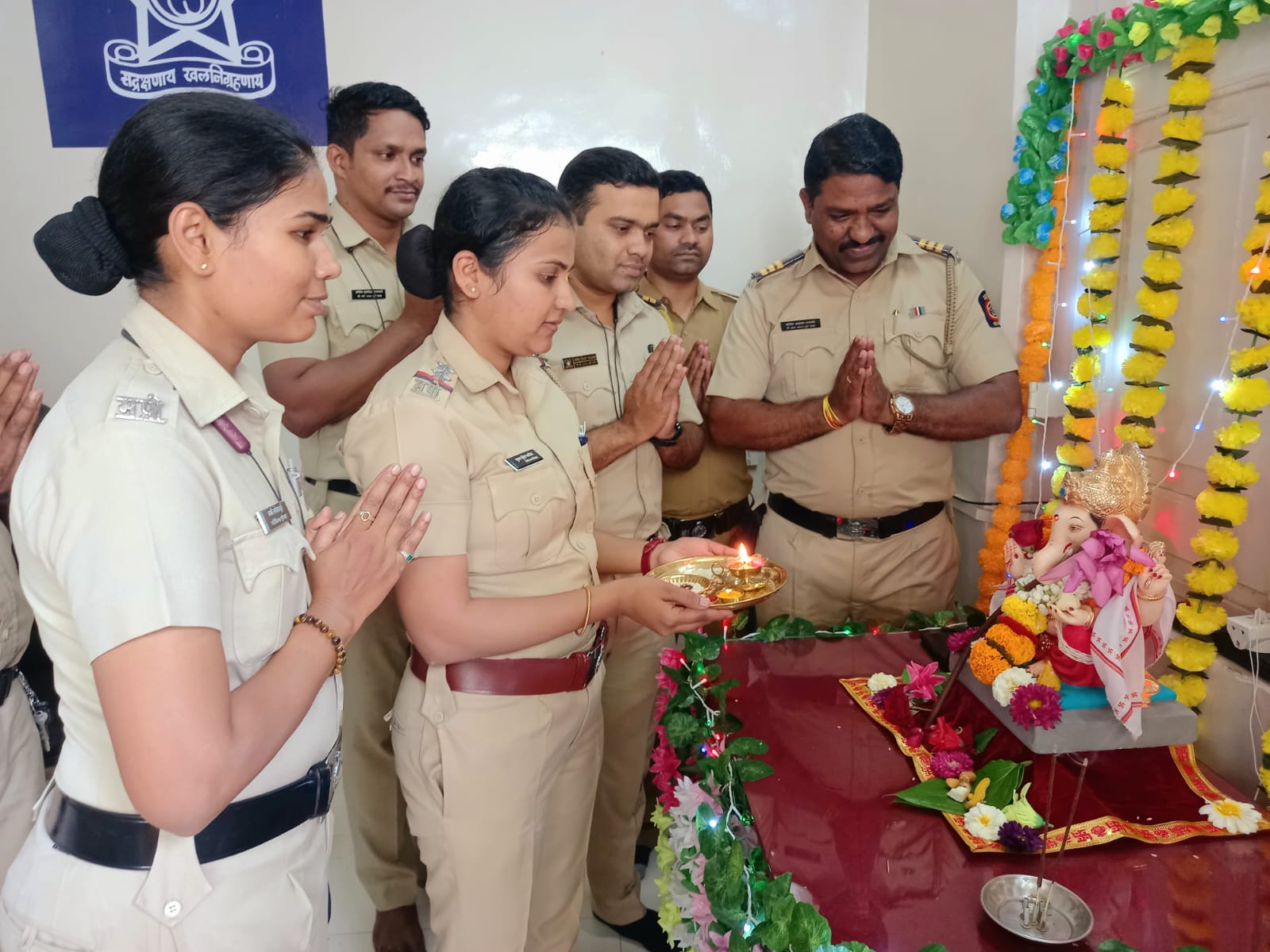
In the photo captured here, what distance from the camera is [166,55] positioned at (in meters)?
3.60

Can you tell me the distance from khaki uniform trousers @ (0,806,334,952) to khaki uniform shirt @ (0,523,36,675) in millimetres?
520

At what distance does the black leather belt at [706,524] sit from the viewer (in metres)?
2.77

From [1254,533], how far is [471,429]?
5.51 feet

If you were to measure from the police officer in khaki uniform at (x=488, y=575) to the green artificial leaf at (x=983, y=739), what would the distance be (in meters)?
0.54

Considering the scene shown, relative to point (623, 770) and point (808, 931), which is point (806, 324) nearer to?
point (623, 770)

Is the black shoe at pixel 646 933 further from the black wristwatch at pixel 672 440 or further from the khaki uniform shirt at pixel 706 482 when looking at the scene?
the black wristwatch at pixel 672 440

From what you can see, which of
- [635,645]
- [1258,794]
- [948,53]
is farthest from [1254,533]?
[948,53]

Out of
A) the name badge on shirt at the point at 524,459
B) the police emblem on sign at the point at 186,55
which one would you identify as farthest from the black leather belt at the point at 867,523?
the police emblem on sign at the point at 186,55

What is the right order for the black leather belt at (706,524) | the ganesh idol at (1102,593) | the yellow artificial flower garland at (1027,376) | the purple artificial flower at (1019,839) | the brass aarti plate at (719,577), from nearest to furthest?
the purple artificial flower at (1019,839)
the ganesh idol at (1102,593)
the brass aarti plate at (719,577)
the yellow artificial flower garland at (1027,376)
the black leather belt at (706,524)

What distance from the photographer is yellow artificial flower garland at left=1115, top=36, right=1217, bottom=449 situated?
1.92 m

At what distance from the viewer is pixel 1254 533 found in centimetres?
189

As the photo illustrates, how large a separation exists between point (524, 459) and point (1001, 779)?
971 millimetres

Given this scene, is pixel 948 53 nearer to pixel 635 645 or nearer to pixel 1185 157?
pixel 1185 157

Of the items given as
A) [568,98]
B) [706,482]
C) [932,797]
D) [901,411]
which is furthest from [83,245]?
[568,98]
